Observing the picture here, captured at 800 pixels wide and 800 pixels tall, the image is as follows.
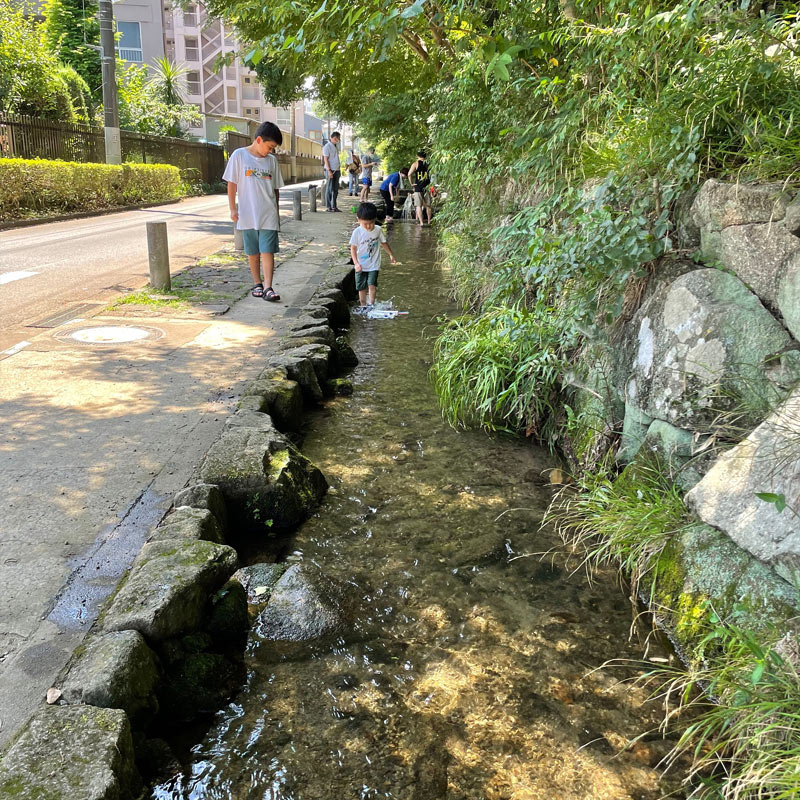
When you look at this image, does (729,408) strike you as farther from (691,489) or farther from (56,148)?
(56,148)

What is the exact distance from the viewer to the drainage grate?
6629mm

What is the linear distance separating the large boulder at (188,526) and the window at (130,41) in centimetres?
5160

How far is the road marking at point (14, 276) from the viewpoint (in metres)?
8.85

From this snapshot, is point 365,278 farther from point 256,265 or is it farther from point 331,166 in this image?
point 331,166

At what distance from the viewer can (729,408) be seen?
10.2ft

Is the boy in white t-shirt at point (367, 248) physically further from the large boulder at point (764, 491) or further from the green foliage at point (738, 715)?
the green foliage at point (738, 715)

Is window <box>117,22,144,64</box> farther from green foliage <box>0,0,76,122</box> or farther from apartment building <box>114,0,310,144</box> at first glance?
green foliage <box>0,0,76,122</box>

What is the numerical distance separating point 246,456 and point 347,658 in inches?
50.9

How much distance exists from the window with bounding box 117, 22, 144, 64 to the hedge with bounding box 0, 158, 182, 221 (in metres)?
29.2

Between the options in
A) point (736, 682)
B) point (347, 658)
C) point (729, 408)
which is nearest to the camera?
point (736, 682)


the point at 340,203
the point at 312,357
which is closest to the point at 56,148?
the point at 340,203

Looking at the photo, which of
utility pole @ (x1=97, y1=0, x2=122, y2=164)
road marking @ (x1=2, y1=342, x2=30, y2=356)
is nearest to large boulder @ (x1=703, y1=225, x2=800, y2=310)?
road marking @ (x1=2, y1=342, x2=30, y2=356)

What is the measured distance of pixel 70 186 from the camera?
17859 millimetres

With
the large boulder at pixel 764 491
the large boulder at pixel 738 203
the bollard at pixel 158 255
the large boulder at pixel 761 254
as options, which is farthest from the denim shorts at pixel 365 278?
the large boulder at pixel 764 491
